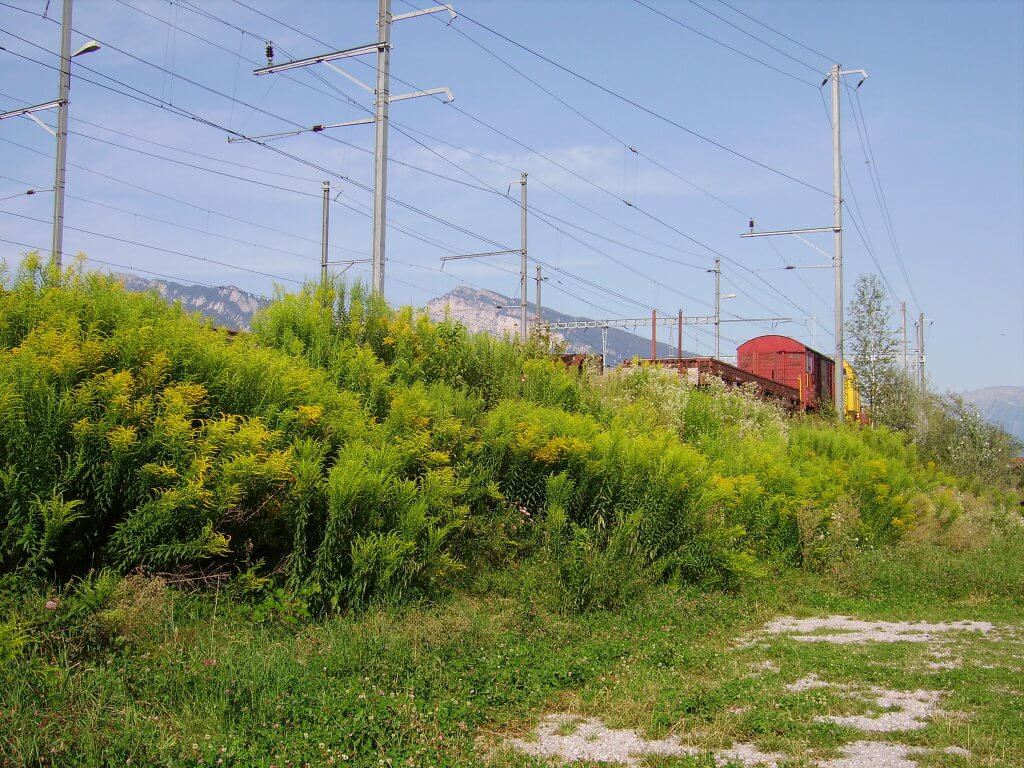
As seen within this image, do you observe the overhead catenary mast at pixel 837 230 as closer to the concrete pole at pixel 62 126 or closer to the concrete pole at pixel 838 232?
A: the concrete pole at pixel 838 232

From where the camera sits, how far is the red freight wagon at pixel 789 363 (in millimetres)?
37031

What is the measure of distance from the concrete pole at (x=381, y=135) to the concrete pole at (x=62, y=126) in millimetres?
6511

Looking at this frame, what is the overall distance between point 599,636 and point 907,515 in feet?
31.3

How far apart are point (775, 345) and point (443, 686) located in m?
36.1

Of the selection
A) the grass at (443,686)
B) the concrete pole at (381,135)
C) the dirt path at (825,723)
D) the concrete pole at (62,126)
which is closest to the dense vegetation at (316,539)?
the grass at (443,686)

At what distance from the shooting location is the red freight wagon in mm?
37031

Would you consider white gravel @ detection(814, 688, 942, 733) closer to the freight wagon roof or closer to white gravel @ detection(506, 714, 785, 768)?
white gravel @ detection(506, 714, 785, 768)

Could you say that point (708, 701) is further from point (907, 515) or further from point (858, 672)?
point (907, 515)

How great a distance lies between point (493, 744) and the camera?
4.72m

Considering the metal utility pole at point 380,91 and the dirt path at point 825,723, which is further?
the metal utility pole at point 380,91

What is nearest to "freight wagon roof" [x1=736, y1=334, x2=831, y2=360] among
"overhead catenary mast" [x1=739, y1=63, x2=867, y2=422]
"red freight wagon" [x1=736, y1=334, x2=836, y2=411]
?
"red freight wagon" [x1=736, y1=334, x2=836, y2=411]

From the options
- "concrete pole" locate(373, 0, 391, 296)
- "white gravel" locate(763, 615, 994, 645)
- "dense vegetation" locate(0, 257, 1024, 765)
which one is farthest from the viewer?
"concrete pole" locate(373, 0, 391, 296)

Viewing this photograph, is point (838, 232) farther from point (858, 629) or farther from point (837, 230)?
point (858, 629)

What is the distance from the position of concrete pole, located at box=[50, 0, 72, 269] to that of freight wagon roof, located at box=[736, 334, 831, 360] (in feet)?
100
